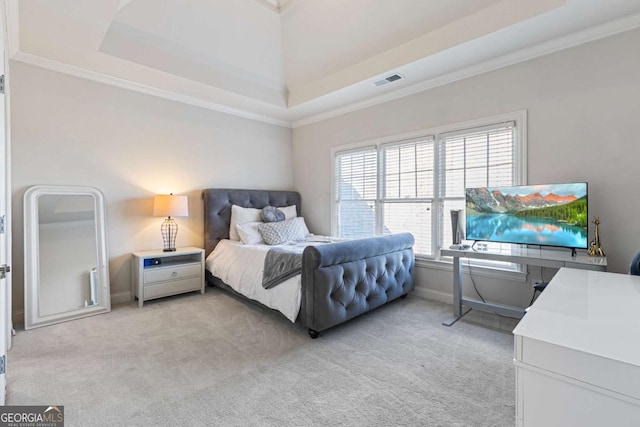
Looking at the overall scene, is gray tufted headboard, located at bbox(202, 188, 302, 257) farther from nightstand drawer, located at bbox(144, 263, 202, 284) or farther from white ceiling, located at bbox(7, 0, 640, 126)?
white ceiling, located at bbox(7, 0, 640, 126)

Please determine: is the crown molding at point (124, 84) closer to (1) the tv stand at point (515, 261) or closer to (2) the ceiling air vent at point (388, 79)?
(2) the ceiling air vent at point (388, 79)

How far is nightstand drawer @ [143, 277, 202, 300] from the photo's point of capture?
11.3 feet

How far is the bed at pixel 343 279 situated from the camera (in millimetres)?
2533

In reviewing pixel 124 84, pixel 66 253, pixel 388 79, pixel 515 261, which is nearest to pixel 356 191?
pixel 388 79

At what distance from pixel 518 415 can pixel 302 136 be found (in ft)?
15.6

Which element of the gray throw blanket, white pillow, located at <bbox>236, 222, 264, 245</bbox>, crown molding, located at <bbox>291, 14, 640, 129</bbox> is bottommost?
the gray throw blanket

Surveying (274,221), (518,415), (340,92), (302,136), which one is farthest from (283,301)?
Result: (302,136)

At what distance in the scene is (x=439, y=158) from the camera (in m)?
3.54

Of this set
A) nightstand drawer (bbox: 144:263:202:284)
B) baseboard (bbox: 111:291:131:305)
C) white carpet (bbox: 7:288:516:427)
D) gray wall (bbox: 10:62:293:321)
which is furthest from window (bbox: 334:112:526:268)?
baseboard (bbox: 111:291:131:305)

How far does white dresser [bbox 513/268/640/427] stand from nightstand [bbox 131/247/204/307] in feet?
11.8

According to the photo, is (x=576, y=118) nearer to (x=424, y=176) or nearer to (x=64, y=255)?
(x=424, y=176)

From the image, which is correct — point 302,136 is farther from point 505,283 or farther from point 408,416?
point 408,416

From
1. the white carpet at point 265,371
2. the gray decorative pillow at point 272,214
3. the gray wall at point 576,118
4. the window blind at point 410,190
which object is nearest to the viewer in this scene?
the white carpet at point 265,371

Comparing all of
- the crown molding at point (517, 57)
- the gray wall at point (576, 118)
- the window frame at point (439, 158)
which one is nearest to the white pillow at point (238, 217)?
the window frame at point (439, 158)
